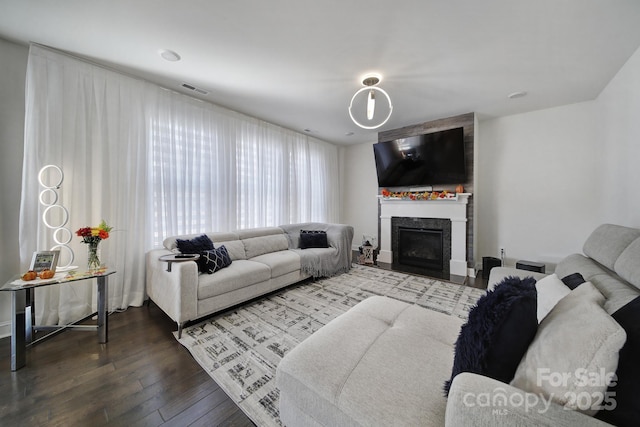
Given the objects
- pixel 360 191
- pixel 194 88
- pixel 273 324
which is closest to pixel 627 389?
pixel 273 324

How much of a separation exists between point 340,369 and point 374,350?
217 mm

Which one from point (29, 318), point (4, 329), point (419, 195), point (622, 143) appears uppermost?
point (622, 143)

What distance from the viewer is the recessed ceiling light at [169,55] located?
7.06 ft

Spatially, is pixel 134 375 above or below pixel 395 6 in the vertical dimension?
below

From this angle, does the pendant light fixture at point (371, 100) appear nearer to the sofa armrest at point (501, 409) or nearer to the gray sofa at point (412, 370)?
the gray sofa at point (412, 370)

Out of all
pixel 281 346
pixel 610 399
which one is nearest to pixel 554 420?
pixel 610 399

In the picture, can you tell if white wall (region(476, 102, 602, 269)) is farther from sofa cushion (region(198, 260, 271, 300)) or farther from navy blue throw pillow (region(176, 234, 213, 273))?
navy blue throw pillow (region(176, 234, 213, 273))

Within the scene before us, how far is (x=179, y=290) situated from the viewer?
2.04 metres

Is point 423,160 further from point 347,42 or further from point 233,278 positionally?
point 233,278

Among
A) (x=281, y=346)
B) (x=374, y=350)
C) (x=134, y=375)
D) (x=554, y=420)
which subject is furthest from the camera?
(x=281, y=346)

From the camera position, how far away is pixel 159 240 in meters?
2.84

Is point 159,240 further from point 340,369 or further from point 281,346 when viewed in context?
point 340,369

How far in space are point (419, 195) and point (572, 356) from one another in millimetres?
3800

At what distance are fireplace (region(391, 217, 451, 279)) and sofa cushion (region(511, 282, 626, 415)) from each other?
10.6 feet
